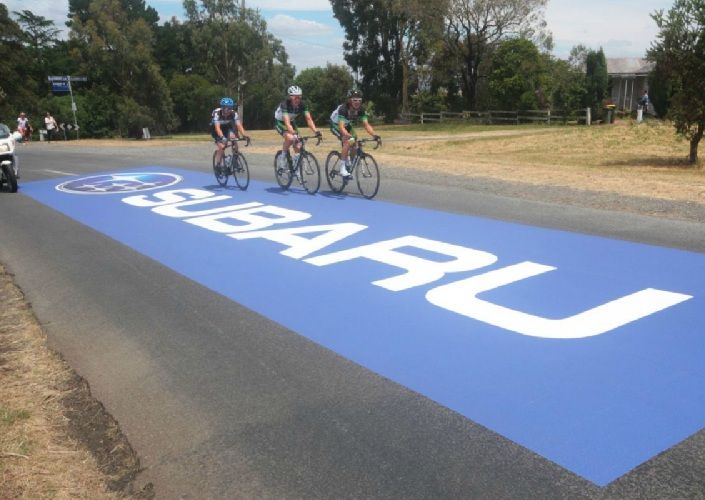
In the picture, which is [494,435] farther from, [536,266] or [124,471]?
[536,266]

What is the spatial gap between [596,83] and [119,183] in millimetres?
37625

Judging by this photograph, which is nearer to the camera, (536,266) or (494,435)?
(494,435)

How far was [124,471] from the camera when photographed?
344 cm

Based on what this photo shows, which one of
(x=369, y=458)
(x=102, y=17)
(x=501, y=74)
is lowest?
(x=369, y=458)

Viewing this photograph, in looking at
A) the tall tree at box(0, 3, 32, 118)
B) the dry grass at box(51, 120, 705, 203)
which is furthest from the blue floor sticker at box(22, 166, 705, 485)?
the tall tree at box(0, 3, 32, 118)

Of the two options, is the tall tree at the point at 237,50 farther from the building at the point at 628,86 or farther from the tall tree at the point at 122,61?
the building at the point at 628,86

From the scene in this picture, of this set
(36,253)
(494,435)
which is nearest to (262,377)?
(494,435)

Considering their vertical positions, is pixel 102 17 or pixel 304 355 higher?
pixel 102 17

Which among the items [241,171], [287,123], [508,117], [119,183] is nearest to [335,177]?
[287,123]

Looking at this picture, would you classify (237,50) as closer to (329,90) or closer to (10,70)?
(329,90)

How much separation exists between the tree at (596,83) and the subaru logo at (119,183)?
116 feet

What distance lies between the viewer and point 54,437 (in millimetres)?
3811

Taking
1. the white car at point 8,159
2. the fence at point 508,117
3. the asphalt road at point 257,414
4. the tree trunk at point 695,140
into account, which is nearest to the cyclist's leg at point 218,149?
the white car at point 8,159

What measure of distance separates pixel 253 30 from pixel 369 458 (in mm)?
60687
